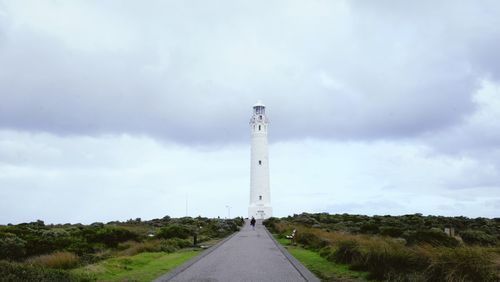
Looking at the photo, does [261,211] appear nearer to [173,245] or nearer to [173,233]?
[173,233]

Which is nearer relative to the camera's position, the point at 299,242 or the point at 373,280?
the point at 373,280

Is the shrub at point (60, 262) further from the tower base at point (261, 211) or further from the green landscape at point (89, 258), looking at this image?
the tower base at point (261, 211)

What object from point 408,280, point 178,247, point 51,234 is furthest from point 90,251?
point 408,280

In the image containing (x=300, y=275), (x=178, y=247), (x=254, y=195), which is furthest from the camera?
(x=254, y=195)

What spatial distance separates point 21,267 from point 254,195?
59489 millimetres

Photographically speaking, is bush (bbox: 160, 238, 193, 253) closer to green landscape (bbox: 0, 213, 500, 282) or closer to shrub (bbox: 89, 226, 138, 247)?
green landscape (bbox: 0, 213, 500, 282)

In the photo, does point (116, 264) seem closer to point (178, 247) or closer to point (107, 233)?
point (178, 247)

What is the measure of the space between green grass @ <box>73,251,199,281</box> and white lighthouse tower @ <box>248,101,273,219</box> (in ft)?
166

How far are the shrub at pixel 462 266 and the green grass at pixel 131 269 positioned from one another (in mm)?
7618

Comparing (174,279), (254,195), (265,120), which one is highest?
(265,120)

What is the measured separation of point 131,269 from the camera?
679 inches

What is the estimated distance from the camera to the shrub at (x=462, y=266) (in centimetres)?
1038

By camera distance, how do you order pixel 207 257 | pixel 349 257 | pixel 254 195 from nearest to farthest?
pixel 349 257, pixel 207 257, pixel 254 195

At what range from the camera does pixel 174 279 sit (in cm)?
1392
